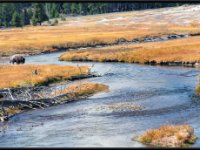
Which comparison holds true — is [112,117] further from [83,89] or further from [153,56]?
[153,56]

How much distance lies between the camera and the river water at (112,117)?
23139 millimetres

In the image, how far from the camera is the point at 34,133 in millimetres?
25125

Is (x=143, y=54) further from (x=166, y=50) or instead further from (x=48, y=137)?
(x=48, y=137)

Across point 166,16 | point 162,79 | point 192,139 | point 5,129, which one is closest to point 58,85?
point 162,79

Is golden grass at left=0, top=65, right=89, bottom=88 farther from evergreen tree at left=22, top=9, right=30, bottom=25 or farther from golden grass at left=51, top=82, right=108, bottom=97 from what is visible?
evergreen tree at left=22, top=9, right=30, bottom=25

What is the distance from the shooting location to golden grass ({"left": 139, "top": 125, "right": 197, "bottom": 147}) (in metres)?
21.5

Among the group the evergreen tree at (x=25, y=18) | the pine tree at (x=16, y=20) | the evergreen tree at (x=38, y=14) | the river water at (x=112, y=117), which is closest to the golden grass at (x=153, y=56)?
the river water at (x=112, y=117)

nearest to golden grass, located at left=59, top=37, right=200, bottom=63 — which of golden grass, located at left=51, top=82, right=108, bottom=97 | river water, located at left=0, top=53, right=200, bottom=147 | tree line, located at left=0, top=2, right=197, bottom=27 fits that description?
river water, located at left=0, top=53, right=200, bottom=147

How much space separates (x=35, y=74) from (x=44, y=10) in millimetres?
102583

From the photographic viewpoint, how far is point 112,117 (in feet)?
94.6

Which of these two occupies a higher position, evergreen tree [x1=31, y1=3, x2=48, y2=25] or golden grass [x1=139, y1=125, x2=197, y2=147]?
golden grass [x1=139, y1=125, x2=197, y2=147]

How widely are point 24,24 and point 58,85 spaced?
354ft

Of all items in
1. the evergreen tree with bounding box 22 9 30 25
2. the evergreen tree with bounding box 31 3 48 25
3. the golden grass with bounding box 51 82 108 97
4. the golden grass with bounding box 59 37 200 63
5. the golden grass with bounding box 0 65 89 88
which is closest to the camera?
the golden grass with bounding box 51 82 108 97

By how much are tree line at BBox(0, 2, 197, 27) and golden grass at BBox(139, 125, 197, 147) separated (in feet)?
295
